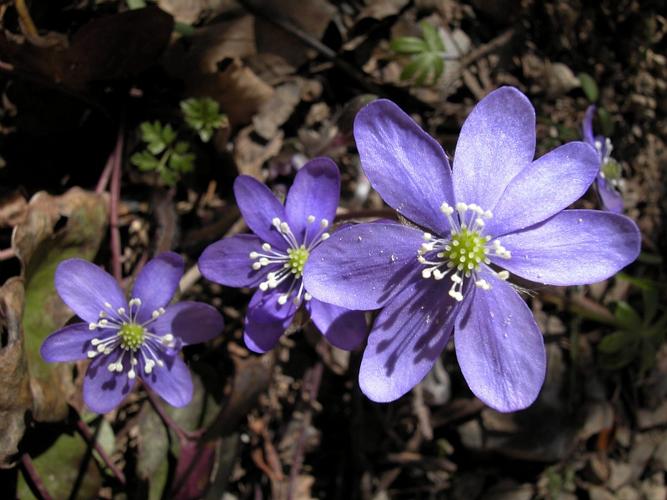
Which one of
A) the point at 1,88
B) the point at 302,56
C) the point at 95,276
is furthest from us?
the point at 302,56

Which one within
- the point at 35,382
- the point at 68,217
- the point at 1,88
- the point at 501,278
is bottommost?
the point at 35,382

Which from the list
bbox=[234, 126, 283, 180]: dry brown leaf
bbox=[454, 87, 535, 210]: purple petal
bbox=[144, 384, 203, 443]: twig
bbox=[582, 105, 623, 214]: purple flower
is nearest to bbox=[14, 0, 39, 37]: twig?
bbox=[234, 126, 283, 180]: dry brown leaf

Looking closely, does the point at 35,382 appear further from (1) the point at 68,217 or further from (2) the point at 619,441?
(2) the point at 619,441

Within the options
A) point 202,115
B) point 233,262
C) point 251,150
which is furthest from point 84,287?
point 251,150

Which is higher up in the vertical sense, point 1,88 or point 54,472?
point 1,88

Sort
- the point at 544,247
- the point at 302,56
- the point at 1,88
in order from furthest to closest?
1. the point at 302,56
2. the point at 1,88
3. the point at 544,247

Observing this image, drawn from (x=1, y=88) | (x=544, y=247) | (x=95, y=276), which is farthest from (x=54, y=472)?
(x=544, y=247)

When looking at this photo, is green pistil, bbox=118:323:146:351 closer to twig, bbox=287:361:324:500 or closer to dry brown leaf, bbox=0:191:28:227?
dry brown leaf, bbox=0:191:28:227
